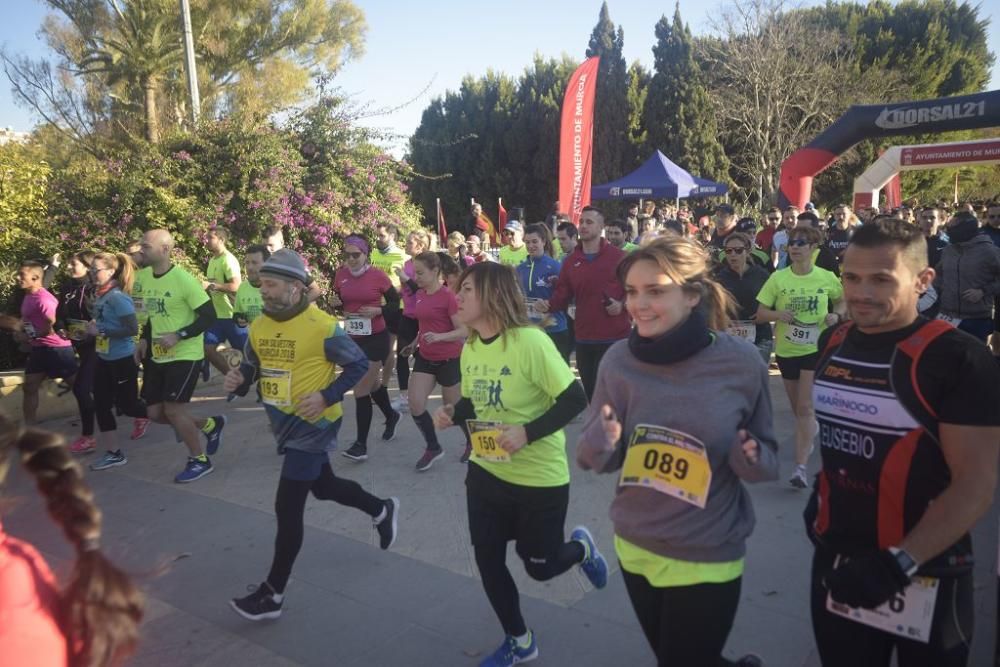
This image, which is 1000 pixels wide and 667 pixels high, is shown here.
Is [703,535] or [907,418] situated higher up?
[907,418]

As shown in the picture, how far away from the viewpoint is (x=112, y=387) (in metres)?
6.14

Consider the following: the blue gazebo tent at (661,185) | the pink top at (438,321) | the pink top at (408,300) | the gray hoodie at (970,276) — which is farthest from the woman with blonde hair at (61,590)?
the blue gazebo tent at (661,185)

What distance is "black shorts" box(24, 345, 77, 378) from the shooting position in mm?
6766

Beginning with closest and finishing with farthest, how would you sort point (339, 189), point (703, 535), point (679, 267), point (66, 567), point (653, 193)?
point (66, 567)
point (703, 535)
point (679, 267)
point (339, 189)
point (653, 193)

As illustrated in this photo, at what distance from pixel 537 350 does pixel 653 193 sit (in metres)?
15.6

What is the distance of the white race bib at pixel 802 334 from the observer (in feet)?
16.5

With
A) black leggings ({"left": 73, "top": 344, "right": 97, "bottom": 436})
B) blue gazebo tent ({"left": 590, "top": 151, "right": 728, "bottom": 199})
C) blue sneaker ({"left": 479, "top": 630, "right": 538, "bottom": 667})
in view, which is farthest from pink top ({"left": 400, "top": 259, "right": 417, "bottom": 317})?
blue gazebo tent ({"left": 590, "top": 151, "right": 728, "bottom": 199})

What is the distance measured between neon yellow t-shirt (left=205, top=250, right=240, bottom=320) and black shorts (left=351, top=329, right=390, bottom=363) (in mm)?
2433

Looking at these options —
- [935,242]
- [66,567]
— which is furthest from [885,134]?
[66,567]

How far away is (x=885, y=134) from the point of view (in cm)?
1484

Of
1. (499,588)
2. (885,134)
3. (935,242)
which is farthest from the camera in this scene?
(885,134)

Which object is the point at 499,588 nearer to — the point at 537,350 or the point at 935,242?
the point at 537,350

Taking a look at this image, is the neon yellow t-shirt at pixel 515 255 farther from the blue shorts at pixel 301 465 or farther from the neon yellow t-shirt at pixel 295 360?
the blue shorts at pixel 301 465

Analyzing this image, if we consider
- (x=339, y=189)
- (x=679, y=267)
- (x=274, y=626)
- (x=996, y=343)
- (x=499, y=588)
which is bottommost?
(x=274, y=626)
